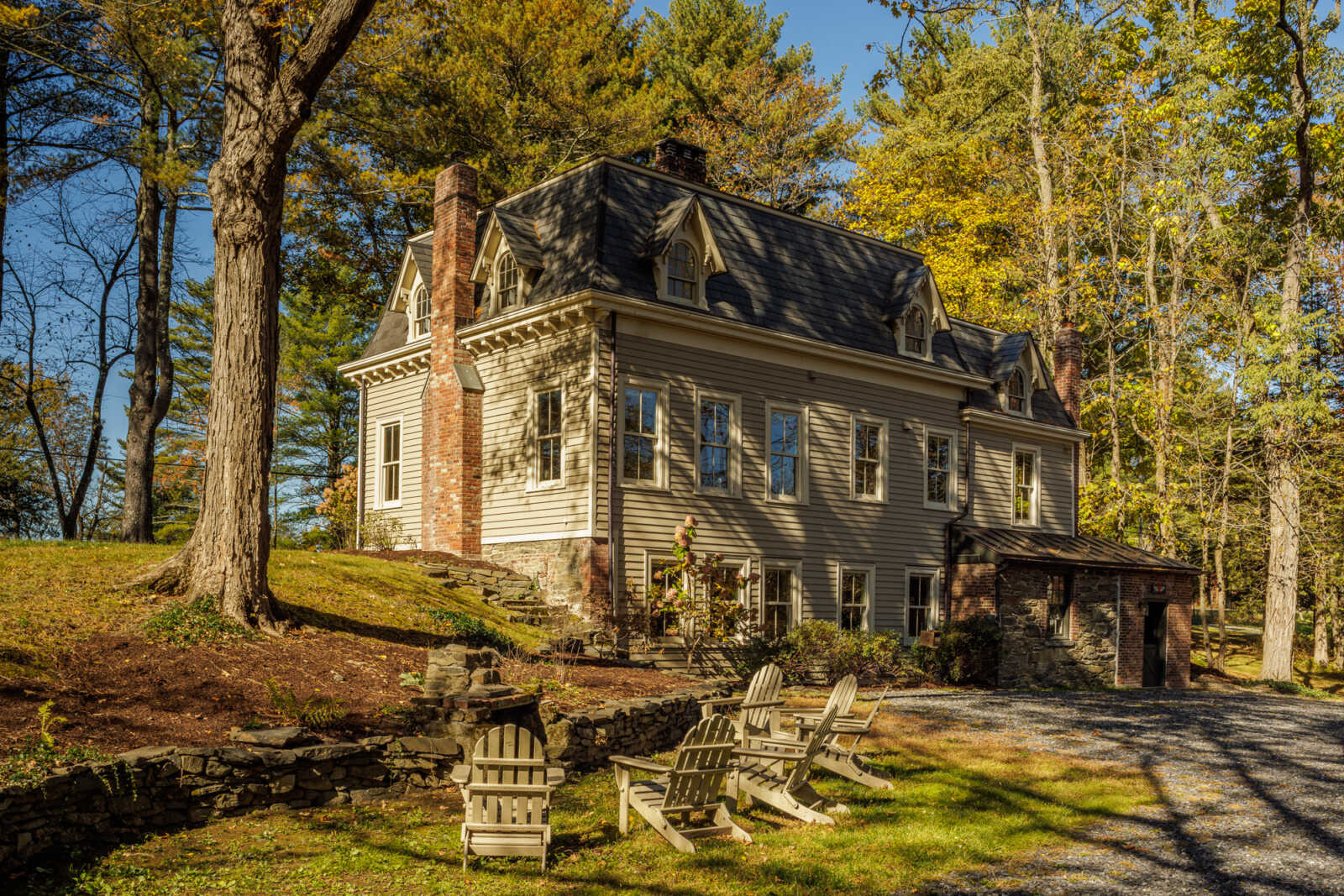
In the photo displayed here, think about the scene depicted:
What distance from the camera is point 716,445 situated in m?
19.3

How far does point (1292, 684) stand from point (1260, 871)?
20.3 m

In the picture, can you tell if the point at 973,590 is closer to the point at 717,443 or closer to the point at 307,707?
the point at 717,443

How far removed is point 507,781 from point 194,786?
2.43m

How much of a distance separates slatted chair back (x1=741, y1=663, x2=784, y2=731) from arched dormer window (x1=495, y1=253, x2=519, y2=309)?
11.3m

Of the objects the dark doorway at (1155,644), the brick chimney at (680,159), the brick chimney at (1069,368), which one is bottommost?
the dark doorway at (1155,644)

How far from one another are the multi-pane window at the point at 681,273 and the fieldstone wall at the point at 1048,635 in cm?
974

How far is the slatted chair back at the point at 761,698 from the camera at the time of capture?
10062 mm

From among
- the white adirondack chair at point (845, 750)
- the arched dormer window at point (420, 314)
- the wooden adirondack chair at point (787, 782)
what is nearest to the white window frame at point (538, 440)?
the arched dormer window at point (420, 314)

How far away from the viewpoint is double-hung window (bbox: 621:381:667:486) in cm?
1802

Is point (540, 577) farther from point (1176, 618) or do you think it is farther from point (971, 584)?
point (1176, 618)

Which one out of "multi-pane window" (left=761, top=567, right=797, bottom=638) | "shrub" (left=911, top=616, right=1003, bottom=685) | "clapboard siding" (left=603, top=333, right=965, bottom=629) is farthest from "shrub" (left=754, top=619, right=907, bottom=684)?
"shrub" (left=911, top=616, right=1003, bottom=685)

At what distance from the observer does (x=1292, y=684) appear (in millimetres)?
24406

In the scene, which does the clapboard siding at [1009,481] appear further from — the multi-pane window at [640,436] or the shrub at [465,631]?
the shrub at [465,631]

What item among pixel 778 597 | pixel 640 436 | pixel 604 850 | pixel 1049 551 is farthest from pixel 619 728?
pixel 1049 551
